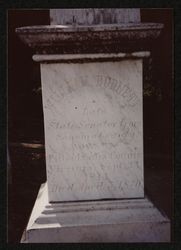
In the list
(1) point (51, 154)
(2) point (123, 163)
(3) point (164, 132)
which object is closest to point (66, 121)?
(1) point (51, 154)

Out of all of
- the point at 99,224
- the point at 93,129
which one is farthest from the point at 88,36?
Answer: the point at 99,224

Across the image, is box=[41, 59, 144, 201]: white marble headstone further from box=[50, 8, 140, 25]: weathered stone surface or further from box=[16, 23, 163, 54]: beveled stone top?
box=[50, 8, 140, 25]: weathered stone surface

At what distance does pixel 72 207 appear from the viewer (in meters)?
3.79

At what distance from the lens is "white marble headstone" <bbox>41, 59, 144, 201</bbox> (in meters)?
3.70

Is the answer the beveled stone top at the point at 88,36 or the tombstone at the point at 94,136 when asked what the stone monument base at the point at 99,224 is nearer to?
the tombstone at the point at 94,136

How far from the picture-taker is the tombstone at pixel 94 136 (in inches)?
142

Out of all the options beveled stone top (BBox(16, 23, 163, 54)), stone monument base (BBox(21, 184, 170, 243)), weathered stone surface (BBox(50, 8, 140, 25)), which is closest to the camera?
beveled stone top (BBox(16, 23, 163, 54))

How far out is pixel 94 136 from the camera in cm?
380

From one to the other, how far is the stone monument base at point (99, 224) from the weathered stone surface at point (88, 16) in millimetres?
1565

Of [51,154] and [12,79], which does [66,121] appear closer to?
[51,154]

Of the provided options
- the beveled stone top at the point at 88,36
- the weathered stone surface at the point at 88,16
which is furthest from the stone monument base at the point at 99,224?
the weathered stone surface at the point at 88,16

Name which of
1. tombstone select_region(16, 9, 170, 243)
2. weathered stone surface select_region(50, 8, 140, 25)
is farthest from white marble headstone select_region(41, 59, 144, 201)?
weathered stone surface select_region(50, 8, 140, 25)

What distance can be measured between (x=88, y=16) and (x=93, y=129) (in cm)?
96

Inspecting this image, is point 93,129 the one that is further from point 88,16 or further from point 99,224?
point 88,16
